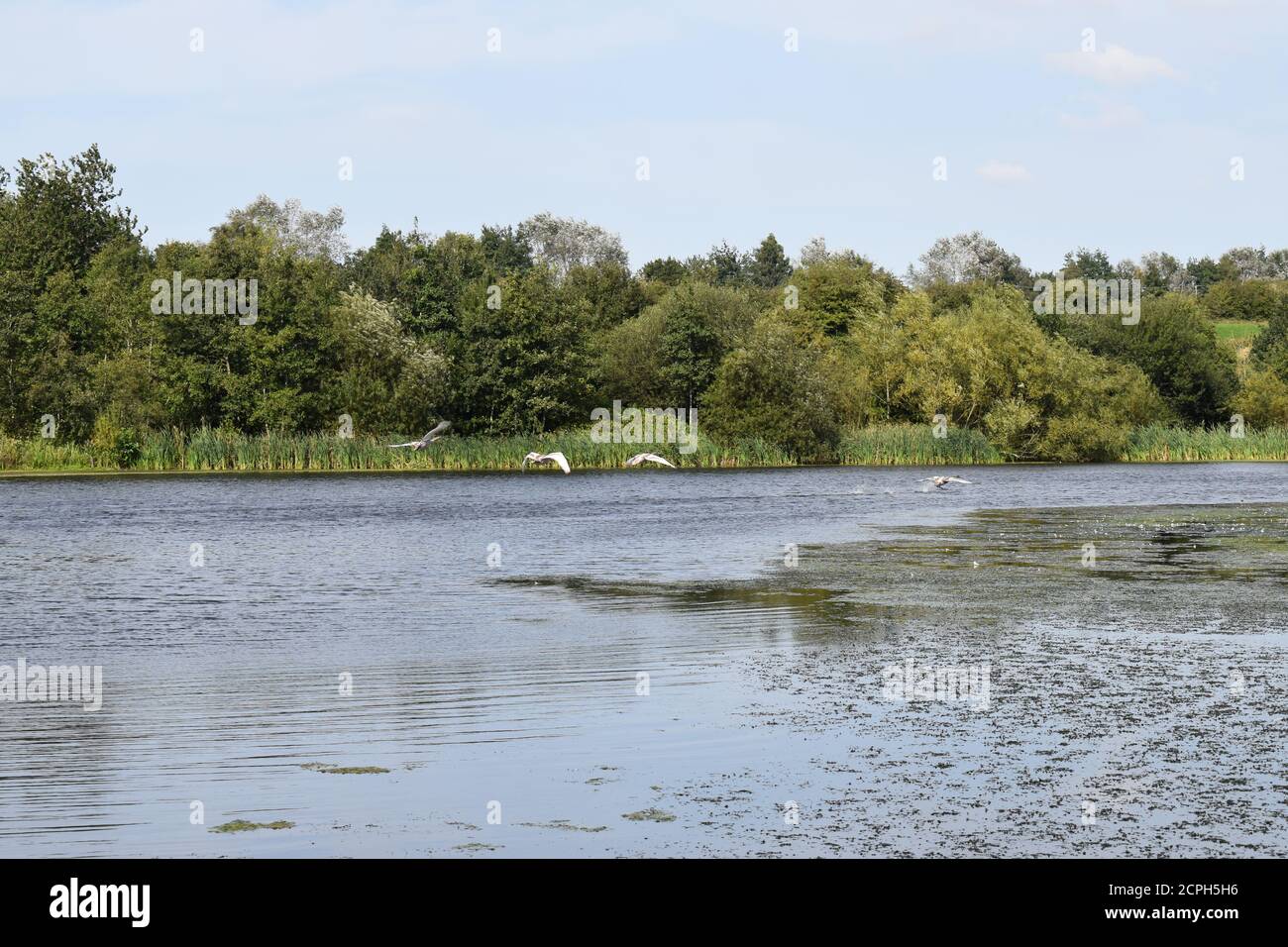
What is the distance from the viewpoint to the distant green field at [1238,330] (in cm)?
14065

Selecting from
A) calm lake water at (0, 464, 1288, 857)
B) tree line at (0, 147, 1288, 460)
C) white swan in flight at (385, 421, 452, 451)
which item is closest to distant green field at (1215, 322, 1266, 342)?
tree line at (0, 147, 1288, 460)

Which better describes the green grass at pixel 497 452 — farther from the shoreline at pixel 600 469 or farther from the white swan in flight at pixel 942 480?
the white swan in flight at pixel 942 480

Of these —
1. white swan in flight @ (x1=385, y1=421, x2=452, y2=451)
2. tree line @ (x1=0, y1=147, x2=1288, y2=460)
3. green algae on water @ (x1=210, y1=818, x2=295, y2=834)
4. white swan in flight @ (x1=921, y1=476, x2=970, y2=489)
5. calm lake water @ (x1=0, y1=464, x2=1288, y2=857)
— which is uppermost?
tree line @ (x1=0, y1=147, x2=1288, y2=460)

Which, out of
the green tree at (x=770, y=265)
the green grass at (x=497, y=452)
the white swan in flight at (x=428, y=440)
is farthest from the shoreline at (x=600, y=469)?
the green tree at (x=770, y=265)

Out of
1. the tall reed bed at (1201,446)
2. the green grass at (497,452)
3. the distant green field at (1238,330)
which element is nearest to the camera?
the green grass at (497,452)

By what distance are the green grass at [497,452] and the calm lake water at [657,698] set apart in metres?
44.6

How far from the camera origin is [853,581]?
83.7 feet

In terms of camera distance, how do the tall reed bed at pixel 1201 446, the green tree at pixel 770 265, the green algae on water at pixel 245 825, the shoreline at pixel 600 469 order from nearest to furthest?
1. the green algae on water at pixel 245 825
2. the shoreline at pixel 600 469
3. the tall reed bed at pixel 1201 446
4. the green tree at pixel 770 265

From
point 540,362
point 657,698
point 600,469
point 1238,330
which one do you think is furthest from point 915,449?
point 1238,330

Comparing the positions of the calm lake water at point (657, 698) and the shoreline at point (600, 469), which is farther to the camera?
the shoreline at point (600, 469)

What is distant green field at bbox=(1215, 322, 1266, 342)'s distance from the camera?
5537 inches

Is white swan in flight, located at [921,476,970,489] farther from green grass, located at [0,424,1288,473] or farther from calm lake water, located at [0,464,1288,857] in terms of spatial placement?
calm lake water, located at [0,464,1288,857]

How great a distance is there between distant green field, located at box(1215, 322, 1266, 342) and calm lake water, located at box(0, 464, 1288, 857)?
381ft
